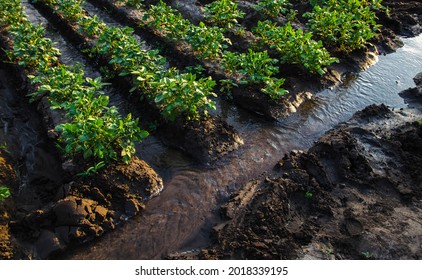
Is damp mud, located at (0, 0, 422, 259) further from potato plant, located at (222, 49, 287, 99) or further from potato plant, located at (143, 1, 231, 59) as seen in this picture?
potato plant, located at (143, 1, 231, 59)

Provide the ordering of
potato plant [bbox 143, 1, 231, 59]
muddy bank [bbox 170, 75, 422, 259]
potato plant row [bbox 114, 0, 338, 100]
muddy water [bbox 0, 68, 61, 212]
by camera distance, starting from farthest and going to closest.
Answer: potato plant [bbox 143, 1, 231, 59]
potato plant row [bbox 114, 0, 338, 100]
muddy water [bbox 0, 68, 61, 212]
muddy bank [bbox 170, 75, 422, 259]

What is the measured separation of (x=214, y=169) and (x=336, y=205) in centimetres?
221

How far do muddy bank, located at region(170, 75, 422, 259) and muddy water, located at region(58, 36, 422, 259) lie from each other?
36cm

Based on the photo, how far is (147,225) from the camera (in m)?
5.30

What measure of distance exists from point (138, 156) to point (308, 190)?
3228 mm

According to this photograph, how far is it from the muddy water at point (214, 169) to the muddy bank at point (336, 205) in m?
0.36

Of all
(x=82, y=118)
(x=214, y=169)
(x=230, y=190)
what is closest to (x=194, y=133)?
(x=214, y=169)

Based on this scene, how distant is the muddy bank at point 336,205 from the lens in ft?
A: 15.5

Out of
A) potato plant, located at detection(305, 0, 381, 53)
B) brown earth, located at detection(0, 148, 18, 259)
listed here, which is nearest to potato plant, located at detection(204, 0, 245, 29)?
potato plant, located at detection(305, 0, 381, 53)

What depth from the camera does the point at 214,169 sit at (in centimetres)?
636

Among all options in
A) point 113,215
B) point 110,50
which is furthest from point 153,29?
point 113,215

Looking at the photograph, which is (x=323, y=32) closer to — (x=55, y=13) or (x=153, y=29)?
(x=153, y=29)

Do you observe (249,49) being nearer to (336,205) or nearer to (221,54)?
(221,54)

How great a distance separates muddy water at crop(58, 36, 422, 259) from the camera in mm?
5055
